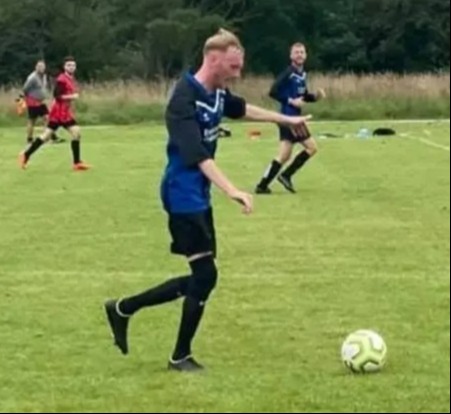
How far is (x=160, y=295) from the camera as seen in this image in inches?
353

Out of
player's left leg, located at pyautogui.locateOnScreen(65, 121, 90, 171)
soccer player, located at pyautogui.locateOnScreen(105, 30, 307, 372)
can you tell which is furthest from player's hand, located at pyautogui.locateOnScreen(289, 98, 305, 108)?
soccer player, located at pyautogui.locateOnScreen(105, 30, 307, 372)

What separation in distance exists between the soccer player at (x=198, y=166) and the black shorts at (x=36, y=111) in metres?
27.9

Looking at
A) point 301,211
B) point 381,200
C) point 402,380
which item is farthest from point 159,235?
point 402,380

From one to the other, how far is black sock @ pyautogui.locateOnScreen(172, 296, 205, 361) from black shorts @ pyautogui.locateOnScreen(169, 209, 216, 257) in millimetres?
339

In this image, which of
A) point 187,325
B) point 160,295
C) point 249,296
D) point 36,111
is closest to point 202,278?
point 187,325

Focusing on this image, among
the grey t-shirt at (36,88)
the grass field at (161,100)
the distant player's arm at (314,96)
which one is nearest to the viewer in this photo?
the distant player's arm at (314,96)

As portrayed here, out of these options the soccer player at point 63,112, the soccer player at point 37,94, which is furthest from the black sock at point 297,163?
the soccer player at point 37,94

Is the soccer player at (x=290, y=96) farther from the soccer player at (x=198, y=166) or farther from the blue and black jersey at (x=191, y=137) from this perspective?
the blue and black jersey at (x=191, y=137)

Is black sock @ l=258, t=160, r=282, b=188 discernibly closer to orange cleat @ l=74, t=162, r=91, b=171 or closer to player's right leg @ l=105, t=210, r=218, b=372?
orange cleat @ l=74, t=162, r=91, b=171

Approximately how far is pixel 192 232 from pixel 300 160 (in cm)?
1257

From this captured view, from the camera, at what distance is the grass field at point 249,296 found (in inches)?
307

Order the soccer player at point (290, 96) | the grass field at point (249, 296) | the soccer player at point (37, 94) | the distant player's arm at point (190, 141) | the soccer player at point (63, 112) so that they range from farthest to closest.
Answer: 1. the soccer player at point (37, 94)
2. the soccer player at point (63, 112)
3. the soccer player at point (290, 96)
4. the distant player's arm at point (190, 141)
5. the grass field at point (249, 296)

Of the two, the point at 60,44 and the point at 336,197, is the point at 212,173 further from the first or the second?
the point at 60,44

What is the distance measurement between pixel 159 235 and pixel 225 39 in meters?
8.16
